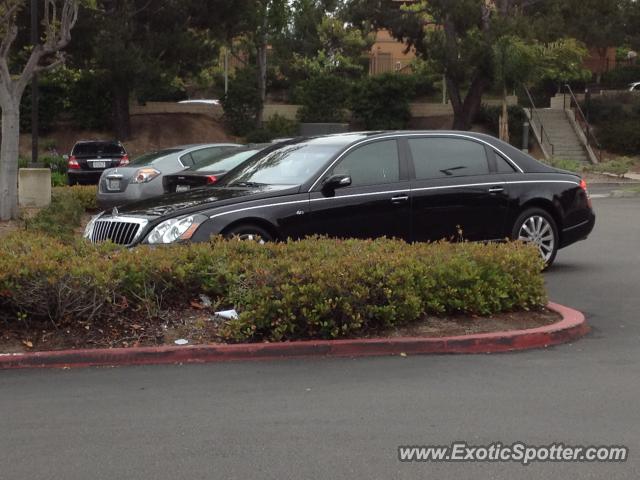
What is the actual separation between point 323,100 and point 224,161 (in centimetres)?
2869

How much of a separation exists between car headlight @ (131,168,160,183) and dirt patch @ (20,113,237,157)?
2262 cm

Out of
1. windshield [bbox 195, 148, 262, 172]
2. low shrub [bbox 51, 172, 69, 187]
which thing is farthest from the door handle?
low shrub [bbox 51, 172, 69, 187]

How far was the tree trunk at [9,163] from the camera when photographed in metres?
16.1

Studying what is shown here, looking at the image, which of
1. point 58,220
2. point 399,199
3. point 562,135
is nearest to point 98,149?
point 58,220

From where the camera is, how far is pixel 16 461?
4898 mm

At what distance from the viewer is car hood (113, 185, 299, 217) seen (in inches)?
363

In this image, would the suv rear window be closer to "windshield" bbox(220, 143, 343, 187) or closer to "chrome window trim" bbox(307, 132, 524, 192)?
"windshield" bbox(220, 143, 343, 187)

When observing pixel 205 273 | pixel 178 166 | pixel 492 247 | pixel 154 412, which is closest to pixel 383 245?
pixel 492 247

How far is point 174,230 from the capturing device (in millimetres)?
9000

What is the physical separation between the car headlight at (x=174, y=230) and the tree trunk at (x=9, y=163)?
8064 mm

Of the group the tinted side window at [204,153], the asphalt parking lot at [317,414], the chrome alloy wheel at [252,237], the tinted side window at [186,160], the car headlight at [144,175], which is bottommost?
the asphalt parking lot at [317,414]

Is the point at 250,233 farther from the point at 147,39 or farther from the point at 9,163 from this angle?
the point at 147,39

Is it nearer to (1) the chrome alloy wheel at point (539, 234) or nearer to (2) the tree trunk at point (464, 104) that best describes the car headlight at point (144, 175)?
(1) the chrome alloy wheel at point (539, 234)

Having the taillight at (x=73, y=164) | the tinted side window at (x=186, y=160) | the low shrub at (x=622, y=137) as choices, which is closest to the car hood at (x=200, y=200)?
the tinted side window at (x=186, y=160)
